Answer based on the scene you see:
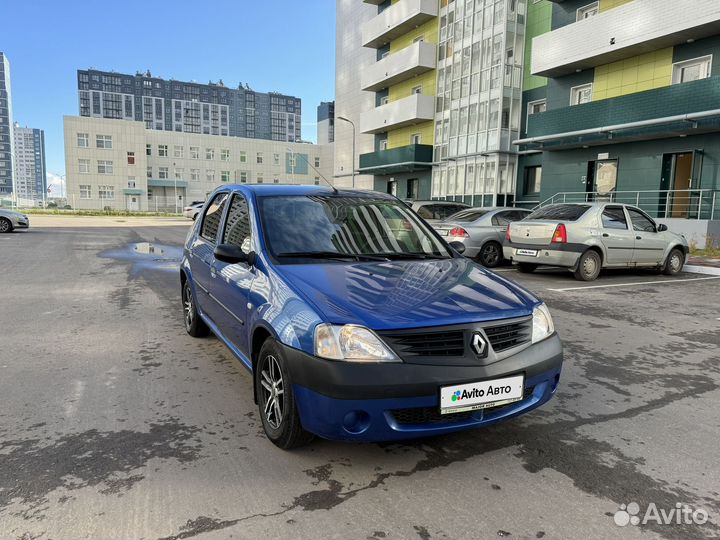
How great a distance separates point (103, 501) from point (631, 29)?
21.3m

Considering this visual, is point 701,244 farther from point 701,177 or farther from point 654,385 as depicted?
point 654,385

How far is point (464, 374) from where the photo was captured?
2.69 metres

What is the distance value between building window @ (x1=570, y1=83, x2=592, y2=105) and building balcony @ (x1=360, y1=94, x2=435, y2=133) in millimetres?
11327

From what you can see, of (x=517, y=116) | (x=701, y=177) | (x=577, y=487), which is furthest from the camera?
(x=517, y=116)

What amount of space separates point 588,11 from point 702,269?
14.2 metres

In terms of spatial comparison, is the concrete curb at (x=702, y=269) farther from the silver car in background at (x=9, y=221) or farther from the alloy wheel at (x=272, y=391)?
the silver car in background at (x=9, y=221)

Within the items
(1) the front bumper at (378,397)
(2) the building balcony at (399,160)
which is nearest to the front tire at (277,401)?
(1) the front bumper at (378,397)

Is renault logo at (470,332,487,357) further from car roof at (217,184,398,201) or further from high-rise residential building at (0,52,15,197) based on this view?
high-rise residential building at (0,52,15,197)

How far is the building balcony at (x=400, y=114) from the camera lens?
31906mm

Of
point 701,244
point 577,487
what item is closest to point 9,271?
point 577,487

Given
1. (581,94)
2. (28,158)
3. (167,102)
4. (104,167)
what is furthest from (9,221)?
(28,158)

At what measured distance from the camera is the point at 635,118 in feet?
59.4

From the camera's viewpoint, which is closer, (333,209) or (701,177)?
(333,209)

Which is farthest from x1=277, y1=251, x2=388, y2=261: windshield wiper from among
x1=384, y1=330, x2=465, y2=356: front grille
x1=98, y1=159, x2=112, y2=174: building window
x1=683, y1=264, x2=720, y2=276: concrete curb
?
x1=98, y1=159, x2=112, y2=174: building window
